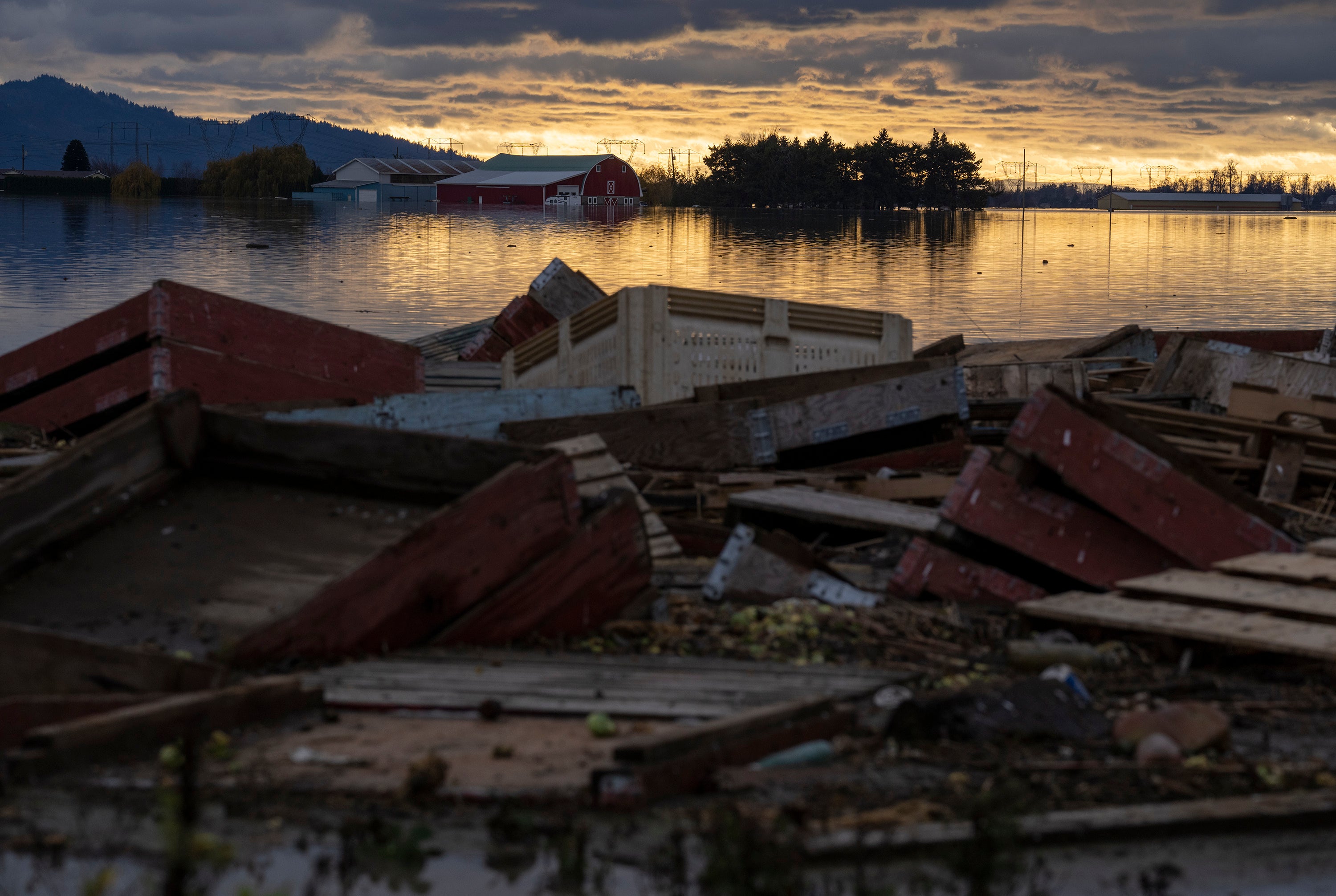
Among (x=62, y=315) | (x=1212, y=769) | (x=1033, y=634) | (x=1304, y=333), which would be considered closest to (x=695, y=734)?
(x=1212, y=769)

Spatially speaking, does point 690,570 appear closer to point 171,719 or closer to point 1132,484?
point 1132,484

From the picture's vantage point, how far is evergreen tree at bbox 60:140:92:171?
130875 mm

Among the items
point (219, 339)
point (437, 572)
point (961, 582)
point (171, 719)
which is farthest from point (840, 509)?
point (219, 339)

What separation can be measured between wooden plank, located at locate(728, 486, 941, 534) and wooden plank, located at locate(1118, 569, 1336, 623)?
4.37 ft

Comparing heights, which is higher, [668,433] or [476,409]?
[476,409]

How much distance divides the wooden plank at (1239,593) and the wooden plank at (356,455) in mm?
2870

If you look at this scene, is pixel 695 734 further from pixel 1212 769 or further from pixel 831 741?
pixel 1212 769

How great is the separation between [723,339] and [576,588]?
457 centimetres

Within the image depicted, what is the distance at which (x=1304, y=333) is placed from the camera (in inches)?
527

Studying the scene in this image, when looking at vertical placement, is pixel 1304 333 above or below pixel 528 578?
above

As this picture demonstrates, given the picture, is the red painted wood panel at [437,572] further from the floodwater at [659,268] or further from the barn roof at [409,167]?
the barn roof at [409,167]

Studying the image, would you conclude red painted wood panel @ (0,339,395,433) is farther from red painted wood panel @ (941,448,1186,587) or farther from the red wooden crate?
red painted wood panel @ (941,448,1186,587)

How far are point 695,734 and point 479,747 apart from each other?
0.70m

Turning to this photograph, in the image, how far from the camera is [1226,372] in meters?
9.84
